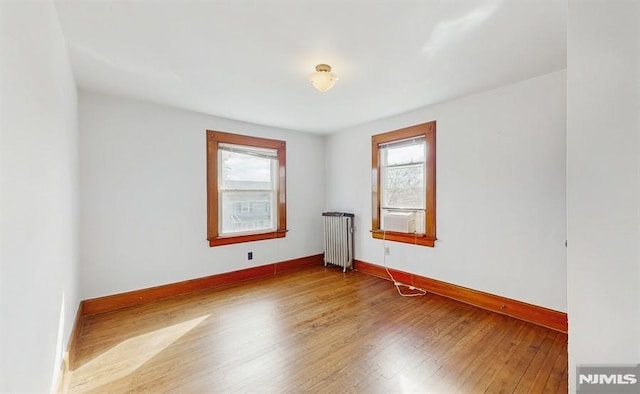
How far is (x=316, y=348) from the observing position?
220 cm

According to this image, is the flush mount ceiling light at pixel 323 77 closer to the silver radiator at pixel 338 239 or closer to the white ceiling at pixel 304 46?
the white ceiling at pixel 304 46

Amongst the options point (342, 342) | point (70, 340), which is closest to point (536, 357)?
point (342, 342)

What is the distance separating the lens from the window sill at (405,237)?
11.4 feet

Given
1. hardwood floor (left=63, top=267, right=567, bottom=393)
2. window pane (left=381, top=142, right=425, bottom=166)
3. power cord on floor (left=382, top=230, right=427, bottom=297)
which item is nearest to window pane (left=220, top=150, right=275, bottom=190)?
hardwood floor (left=63, top=267, right=567, bottom=393)

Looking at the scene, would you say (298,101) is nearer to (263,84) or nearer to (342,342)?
(263,84)

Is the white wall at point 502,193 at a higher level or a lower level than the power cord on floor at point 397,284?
higher

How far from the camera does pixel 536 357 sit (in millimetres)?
2076

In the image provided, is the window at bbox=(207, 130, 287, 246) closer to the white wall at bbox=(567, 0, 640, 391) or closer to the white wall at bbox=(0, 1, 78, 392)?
the white wall at bbox=(0, 1, 78, 392)

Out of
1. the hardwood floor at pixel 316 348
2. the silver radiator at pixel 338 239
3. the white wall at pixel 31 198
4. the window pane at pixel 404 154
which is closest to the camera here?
the white wall at pixel 31 198

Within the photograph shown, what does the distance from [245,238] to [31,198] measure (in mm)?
2915

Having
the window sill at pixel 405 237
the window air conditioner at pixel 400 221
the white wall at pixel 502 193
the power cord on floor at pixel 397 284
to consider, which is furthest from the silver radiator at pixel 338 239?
the white wall at pixel 502 193

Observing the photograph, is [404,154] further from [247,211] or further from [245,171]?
[247,211]

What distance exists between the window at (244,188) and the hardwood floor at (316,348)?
3.53ft

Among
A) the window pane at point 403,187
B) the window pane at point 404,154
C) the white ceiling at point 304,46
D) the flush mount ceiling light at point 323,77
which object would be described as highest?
the white ceiling at point 304,46
